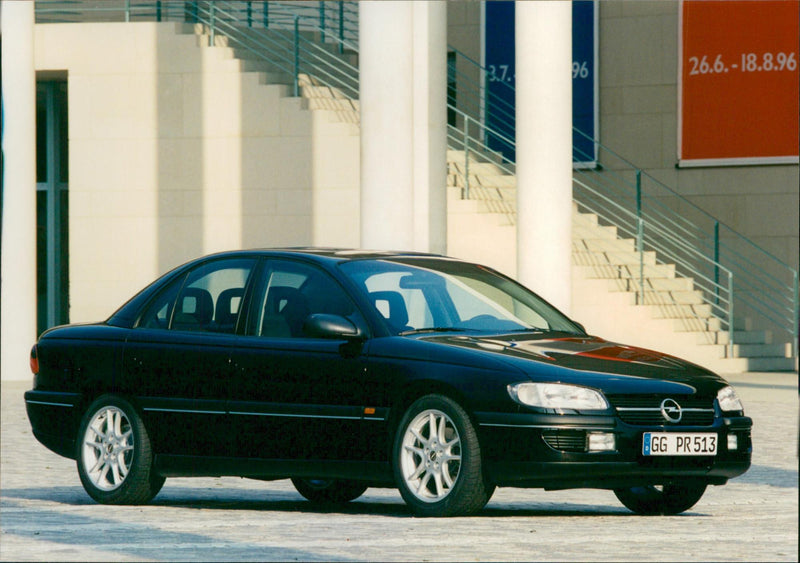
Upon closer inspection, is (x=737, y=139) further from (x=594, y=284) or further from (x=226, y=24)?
(x=226, y=24)

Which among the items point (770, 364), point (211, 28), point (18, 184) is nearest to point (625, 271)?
point (770, 364)

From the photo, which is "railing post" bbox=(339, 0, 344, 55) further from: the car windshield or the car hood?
the car hood

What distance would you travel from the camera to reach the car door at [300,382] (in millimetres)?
9664

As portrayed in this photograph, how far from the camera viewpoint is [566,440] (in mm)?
9047

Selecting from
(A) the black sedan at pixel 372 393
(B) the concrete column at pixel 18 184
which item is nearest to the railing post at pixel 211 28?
(B) the concrete column at pixel 18 184

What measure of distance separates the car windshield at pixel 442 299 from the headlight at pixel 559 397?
3.16 feet

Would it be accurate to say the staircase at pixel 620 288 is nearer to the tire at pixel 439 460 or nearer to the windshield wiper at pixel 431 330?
the windshield wiper at pixel 431 330

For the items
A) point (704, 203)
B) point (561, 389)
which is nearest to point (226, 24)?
point (704, 203)

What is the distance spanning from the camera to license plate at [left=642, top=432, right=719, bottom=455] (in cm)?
920

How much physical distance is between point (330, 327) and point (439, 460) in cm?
97

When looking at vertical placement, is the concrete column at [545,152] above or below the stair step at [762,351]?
above

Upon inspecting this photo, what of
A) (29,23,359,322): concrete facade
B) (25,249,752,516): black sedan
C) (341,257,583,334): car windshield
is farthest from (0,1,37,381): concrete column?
(341,257,583,334): car windshield

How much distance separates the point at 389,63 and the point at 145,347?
9299 mm

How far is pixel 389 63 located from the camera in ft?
63.5
